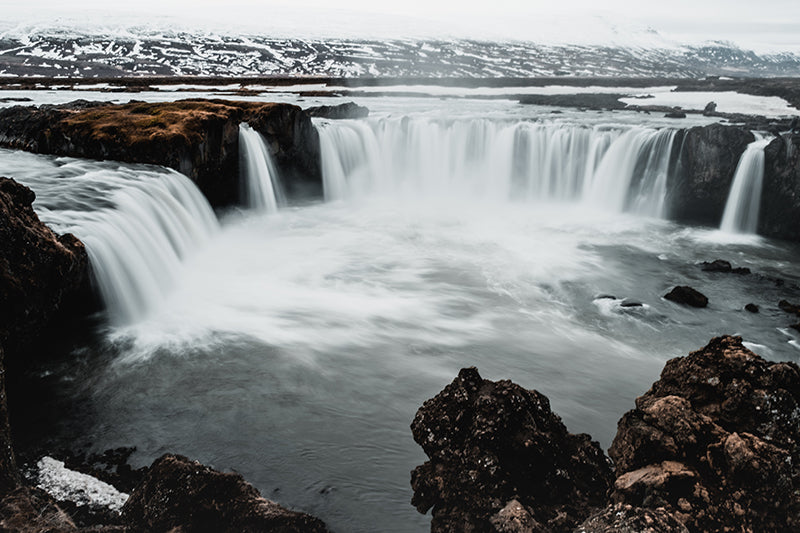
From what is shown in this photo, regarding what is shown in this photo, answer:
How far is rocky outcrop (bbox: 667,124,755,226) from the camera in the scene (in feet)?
79.5

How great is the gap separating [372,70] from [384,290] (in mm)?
126718

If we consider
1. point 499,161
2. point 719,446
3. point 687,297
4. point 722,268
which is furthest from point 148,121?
point 719,446

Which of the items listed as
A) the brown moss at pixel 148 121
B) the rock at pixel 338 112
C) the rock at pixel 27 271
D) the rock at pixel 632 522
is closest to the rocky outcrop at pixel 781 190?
the brown moss at pixel 148 121

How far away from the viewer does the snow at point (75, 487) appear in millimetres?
6676

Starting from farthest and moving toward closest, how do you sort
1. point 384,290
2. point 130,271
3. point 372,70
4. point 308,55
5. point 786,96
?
point 308,55
point 372,70
point 786,96
point 384,290
point 130,271

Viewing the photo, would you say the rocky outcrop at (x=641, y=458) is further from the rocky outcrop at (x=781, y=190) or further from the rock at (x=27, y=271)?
the rocky outcrop at (x=781, y=190)

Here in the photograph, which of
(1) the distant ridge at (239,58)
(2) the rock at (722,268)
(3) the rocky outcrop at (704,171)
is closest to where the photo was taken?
(2) the rock at (722,268)

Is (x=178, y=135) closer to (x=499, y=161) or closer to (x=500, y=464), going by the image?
(x=499, y=161)

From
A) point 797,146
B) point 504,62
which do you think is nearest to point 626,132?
point 797,146

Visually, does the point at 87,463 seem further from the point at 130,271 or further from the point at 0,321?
the point at 130,271

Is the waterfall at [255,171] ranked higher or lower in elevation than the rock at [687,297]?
higher

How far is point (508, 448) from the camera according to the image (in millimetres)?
6191

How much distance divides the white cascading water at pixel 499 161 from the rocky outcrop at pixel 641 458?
2211cm

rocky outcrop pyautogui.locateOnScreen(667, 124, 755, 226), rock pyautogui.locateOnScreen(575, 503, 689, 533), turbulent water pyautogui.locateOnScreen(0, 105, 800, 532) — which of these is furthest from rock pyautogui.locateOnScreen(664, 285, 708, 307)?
rock pyautogui.locateOnScreen(575, 503, 689, 533)
